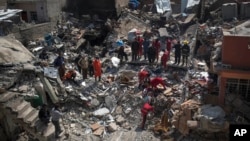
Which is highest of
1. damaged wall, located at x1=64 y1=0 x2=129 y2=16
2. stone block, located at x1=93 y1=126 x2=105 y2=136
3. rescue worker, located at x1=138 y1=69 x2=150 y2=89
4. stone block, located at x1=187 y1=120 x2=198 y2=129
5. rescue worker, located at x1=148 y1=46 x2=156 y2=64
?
damaged wall, located at x1=64 y1=0 x2=129 y2=16

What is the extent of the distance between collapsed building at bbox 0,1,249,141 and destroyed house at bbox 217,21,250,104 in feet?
0.12

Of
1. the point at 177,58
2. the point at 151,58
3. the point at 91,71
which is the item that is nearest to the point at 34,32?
the point at 91,71

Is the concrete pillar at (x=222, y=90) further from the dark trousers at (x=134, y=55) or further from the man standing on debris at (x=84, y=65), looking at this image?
the man standing on debris at (x=84, y=65)

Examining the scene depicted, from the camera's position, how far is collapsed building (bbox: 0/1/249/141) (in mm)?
13539

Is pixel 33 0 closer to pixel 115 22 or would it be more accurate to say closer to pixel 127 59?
pixel 115 22

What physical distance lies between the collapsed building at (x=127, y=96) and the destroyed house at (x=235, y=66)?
0.12ft

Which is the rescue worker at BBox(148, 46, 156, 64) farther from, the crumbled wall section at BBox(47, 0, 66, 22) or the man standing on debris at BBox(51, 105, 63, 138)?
the crumbled wall section at BBox(47, 0, 66, 22)

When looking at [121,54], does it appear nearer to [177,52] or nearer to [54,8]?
[177,52]

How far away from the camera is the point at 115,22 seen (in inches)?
980

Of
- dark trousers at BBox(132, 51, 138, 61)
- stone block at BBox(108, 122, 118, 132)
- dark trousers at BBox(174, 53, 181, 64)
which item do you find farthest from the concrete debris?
dark trousers at BBox(174, 53, 181, 64)

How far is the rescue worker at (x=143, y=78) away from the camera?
640 inches

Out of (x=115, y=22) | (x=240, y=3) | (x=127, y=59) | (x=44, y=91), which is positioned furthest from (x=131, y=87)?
(x=240, y=3)

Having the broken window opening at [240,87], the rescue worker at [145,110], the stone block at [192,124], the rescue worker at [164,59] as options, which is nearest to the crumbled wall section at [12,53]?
the rescue worker at [145,110]

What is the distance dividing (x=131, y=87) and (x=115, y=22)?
30.1 ft
